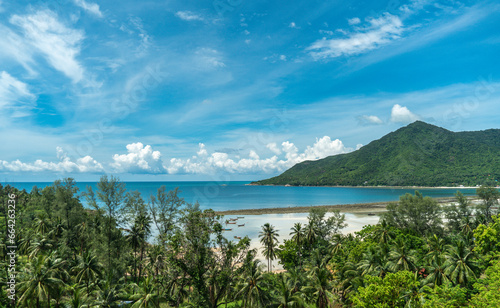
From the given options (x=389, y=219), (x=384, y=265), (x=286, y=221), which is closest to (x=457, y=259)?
(x=384, y=265)

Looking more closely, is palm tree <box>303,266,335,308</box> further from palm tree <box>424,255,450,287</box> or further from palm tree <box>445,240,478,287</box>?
palm tree <box>445,240,478,287</box>

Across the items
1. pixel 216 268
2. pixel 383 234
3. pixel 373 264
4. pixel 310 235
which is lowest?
pixel 310 235

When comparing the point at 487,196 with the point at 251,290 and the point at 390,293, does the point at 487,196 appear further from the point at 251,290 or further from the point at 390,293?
the point at 251,290

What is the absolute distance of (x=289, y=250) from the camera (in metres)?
54.2

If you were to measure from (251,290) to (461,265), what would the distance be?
82.6 ft

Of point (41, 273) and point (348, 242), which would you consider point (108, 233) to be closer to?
A: point (41, 273)

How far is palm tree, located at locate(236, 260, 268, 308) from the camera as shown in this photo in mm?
31648

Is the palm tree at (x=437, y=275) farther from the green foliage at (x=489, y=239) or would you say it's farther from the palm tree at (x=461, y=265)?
the green foliage at (x=489, y=239)

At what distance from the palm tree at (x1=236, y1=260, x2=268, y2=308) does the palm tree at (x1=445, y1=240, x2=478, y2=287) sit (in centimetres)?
2243

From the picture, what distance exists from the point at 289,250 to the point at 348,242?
11340 millimetres

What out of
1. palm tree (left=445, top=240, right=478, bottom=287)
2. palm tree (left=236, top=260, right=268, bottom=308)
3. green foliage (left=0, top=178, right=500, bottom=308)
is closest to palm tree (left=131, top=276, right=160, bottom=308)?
green foliage (left=0, top=178, right=500, bottom=308)

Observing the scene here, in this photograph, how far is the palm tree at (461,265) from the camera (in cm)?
3206

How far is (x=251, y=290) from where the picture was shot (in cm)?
3177

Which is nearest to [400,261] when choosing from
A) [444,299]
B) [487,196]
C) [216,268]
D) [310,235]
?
[444,299]
